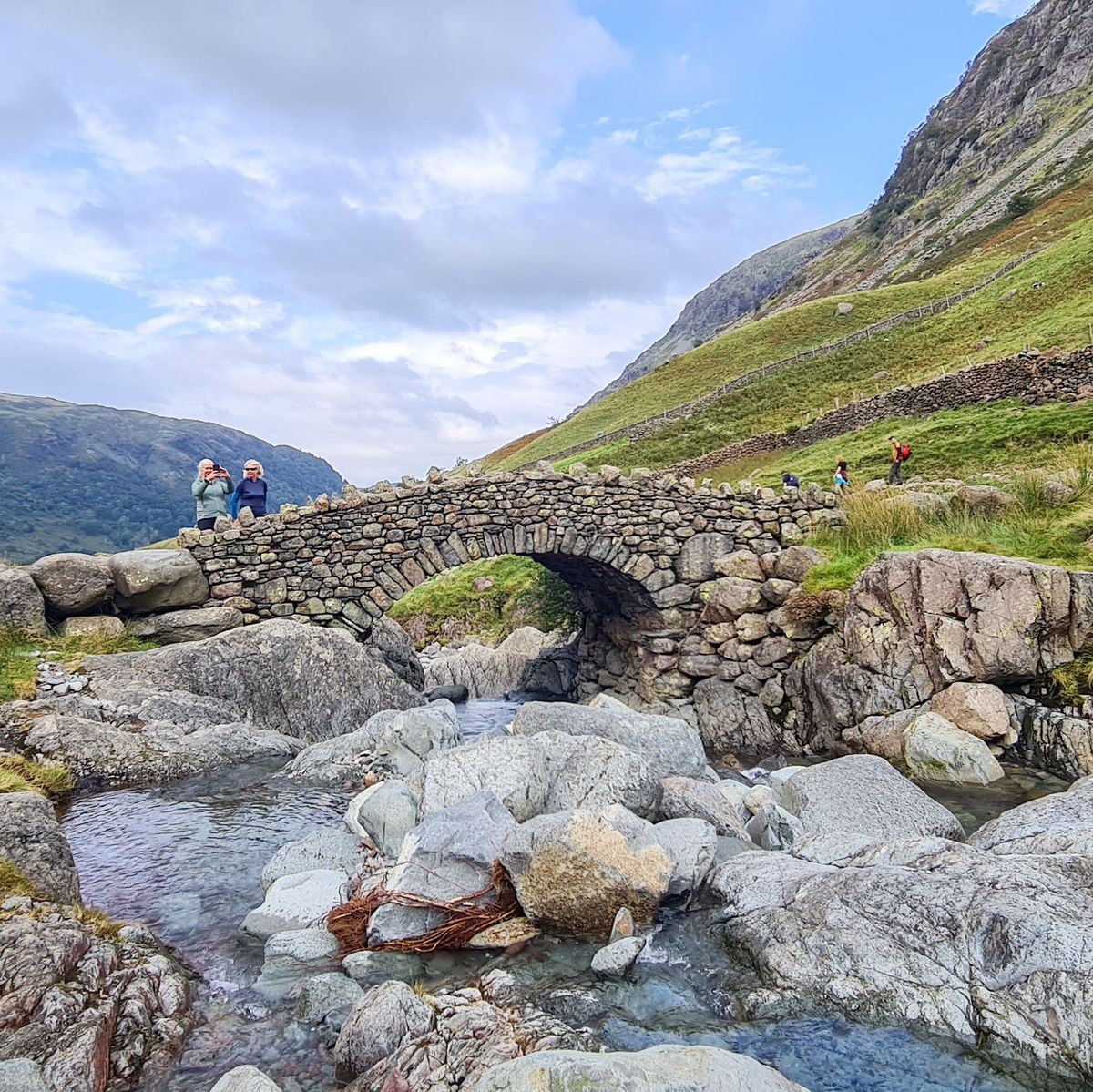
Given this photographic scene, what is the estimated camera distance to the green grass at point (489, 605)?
27.7 metres

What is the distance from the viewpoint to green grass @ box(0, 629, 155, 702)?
10211 mm

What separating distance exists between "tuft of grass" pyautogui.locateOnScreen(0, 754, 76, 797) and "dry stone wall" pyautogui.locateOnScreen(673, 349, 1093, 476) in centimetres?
2858

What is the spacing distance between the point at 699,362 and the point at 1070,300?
1265 inches

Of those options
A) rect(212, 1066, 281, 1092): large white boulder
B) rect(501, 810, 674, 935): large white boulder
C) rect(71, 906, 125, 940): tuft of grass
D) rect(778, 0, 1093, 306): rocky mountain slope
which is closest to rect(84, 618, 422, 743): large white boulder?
rect(71, 906, 125, 940): tuft of grass

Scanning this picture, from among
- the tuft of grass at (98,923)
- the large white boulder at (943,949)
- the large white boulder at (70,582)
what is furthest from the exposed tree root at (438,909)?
the large white boulder at (70,582)

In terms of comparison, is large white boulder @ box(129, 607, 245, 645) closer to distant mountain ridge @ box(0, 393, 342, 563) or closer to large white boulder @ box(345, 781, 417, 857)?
large white boulder @ box(345, 781, 417, 857)

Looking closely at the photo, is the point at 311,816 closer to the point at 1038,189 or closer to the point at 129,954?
the point at 129,954

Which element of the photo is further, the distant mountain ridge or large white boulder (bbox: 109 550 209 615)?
the distant mountain ridge

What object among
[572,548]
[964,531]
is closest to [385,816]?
[572,548]

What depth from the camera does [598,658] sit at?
70.3 ft

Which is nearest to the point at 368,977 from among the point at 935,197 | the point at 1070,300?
the point at 1070,300

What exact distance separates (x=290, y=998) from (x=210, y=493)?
38.8 feet

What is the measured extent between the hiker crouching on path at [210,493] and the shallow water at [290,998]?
24.4ft

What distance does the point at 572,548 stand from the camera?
16906mm
